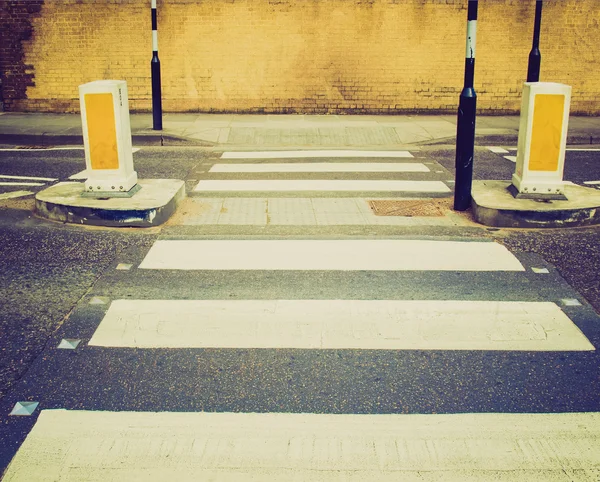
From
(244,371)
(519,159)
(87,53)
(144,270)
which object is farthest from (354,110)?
(244,371)

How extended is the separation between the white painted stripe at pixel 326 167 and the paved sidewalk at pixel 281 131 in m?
2.08

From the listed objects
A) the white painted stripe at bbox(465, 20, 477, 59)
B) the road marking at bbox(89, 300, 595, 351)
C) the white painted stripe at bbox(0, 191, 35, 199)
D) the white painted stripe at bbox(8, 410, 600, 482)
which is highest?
the white painted stripe at bbox(465, 20, 477, 59)

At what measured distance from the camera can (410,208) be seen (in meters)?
7.92

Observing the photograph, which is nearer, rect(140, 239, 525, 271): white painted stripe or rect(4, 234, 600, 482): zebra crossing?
rect(4, 234, 600, 482): zebra crossing

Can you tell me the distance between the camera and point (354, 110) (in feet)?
50.4

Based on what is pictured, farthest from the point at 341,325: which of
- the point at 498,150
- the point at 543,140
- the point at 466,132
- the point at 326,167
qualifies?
the point at 498,150

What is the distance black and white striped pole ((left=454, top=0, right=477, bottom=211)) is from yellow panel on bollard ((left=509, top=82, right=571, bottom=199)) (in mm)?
581

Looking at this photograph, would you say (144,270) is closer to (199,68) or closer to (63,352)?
(63,352)

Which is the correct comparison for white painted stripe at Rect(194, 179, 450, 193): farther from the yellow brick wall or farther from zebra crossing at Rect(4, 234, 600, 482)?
the yellow brick wall

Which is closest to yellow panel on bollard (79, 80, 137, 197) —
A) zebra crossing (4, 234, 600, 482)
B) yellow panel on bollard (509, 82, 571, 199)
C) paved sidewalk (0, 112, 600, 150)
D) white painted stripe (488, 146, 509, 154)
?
zebra crossing (4, 234, 600, 482)

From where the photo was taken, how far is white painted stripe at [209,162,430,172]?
10039mm

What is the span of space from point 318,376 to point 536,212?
401cm

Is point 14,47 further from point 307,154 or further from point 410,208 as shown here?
point 410,208

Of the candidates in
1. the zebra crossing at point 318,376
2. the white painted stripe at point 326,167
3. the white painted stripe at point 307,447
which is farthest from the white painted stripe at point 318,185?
the white painted stripe at point 307,447
